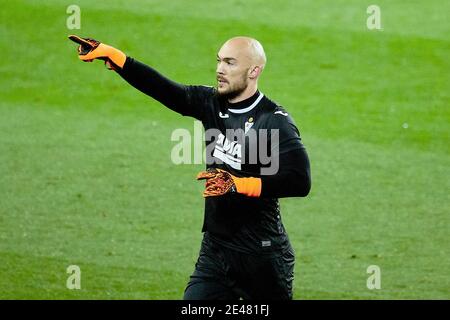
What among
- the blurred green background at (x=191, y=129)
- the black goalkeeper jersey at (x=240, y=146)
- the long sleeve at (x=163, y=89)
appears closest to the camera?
the black goalkeeper jersey at (x=240, y=146)

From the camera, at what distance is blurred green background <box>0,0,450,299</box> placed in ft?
31.6

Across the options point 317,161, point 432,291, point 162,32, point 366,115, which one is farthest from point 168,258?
point 162,32

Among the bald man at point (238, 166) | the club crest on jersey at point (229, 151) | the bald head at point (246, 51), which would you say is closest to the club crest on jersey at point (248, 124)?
the bald man at point (238, 166)

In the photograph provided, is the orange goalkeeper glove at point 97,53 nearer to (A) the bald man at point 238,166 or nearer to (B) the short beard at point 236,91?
(A) the bald man at point 238,166

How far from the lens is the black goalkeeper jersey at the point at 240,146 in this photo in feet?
21.2

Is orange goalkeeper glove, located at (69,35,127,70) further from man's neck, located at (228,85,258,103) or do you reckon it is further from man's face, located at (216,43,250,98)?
man's neck, located at (228,85,258,103)

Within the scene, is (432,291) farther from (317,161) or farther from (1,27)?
(1,27)

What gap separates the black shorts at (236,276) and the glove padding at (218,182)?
1.62 ft

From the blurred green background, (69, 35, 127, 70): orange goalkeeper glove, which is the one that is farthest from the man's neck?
the blurred green background

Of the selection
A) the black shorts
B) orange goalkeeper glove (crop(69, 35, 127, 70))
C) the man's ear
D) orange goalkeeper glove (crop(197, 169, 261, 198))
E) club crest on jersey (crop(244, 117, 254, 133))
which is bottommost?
the black shorts

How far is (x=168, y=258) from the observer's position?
32.0 ft
